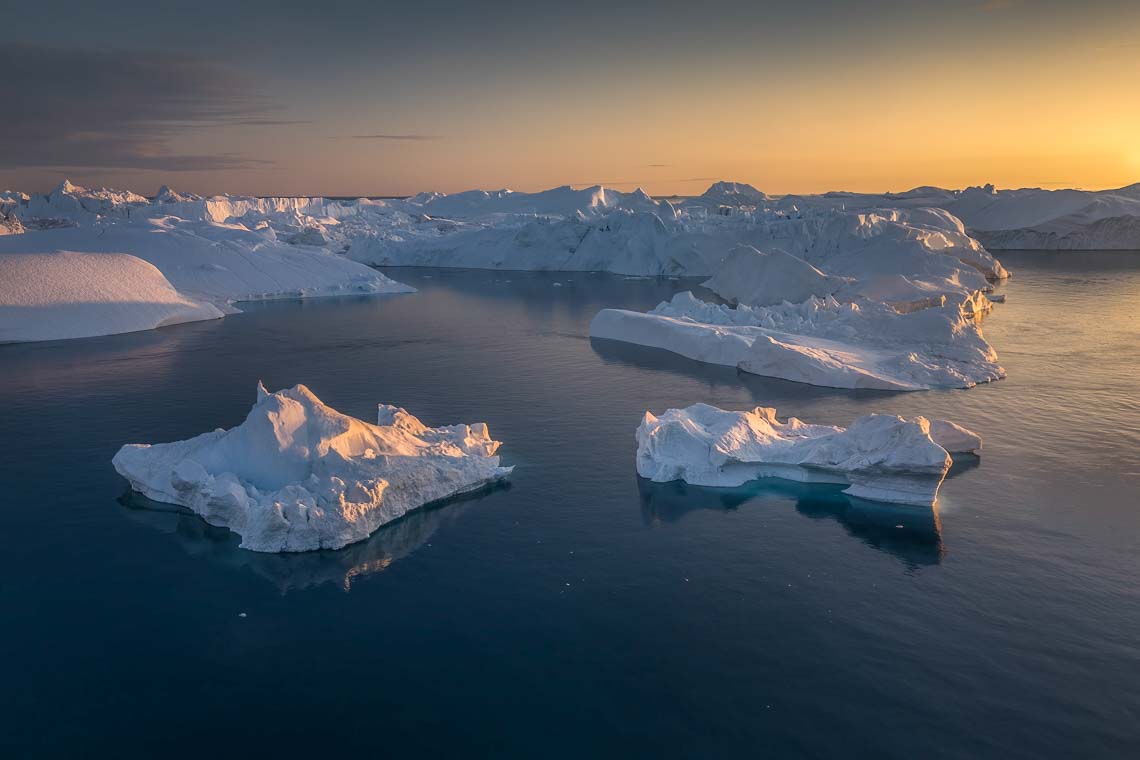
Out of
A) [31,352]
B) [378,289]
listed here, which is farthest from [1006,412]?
[378,289]

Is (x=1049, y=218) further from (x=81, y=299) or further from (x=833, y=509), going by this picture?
(x=81, y=299)

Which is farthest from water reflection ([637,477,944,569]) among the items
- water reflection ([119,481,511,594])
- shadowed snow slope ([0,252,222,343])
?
shadowed snow slope ([0,252,222,343])

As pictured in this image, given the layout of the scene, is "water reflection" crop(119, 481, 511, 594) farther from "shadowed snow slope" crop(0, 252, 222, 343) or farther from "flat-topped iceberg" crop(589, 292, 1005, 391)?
"shadowed snow slope" crop(0, 252, 222, 343)

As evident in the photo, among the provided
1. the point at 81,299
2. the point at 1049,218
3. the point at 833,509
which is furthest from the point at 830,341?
the point at 1049,218

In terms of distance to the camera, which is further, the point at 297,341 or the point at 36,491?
the point at 297,341

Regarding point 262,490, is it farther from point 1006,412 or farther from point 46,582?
point 1006,412

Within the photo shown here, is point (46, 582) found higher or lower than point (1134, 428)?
lower
